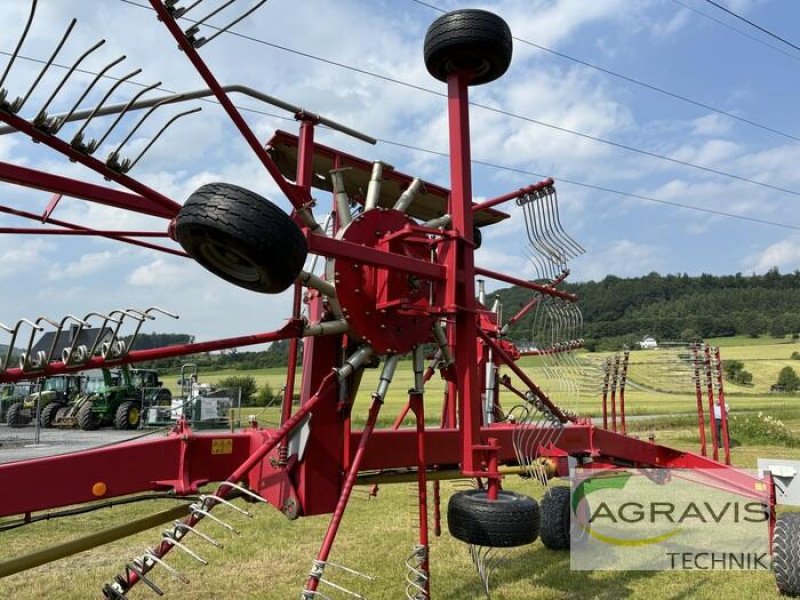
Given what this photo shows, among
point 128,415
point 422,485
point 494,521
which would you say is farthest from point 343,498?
point 128,415

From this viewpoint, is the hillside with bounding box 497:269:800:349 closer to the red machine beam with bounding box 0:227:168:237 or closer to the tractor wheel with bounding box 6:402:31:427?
the tractor wheel with bounding box 6:402:31:427

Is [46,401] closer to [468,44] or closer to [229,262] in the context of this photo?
[229,262]

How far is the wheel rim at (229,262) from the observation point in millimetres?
3092

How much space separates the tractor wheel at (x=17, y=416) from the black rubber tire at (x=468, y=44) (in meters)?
24.3

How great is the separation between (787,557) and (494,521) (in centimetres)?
334

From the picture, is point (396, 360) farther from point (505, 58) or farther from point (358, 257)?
point (505, 58)

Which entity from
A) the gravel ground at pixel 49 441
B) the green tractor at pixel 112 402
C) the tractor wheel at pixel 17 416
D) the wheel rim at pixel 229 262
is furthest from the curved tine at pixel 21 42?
the tractor wheel at pixel 17 416

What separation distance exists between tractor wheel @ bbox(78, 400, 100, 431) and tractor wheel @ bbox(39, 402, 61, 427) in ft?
6.92

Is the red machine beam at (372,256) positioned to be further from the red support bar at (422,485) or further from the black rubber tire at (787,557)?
the black rubber tire at (787,557)

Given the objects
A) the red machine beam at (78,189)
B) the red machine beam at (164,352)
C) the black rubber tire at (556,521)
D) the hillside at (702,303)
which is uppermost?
the hillside at (702,303)

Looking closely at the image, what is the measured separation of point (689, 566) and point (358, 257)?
5305mm

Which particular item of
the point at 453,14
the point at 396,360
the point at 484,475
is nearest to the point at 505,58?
the point at 453,14

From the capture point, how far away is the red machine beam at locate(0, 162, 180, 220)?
121 inches

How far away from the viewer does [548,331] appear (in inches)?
221
